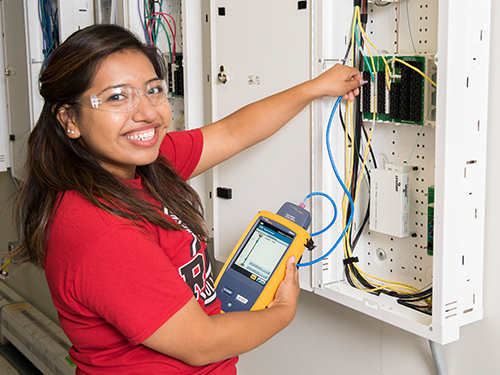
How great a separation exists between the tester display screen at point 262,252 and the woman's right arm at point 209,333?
187mm

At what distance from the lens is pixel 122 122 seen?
3.58 ft

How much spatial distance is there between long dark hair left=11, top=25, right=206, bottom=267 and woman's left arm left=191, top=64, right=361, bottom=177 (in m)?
0.41

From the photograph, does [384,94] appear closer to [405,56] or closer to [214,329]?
[405,56]

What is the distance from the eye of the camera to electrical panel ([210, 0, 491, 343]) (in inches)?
48.8

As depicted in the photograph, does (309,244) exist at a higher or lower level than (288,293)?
higher

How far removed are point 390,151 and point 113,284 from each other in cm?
91

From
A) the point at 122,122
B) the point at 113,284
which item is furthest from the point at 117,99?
the point at 113,284

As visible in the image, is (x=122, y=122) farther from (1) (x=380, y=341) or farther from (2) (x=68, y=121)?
(1) (x=380, y=341)

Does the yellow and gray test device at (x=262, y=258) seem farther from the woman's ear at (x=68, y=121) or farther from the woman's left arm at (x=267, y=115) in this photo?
the woman's ear at (x=68, y=121)

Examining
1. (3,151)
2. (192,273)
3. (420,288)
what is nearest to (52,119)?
(192,273)

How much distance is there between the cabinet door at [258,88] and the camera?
153cm

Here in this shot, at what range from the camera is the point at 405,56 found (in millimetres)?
1405

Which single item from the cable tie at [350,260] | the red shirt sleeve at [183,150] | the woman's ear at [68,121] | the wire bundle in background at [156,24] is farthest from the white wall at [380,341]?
the wire bundle in background at [156,24]

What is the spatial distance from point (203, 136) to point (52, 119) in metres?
0.50
